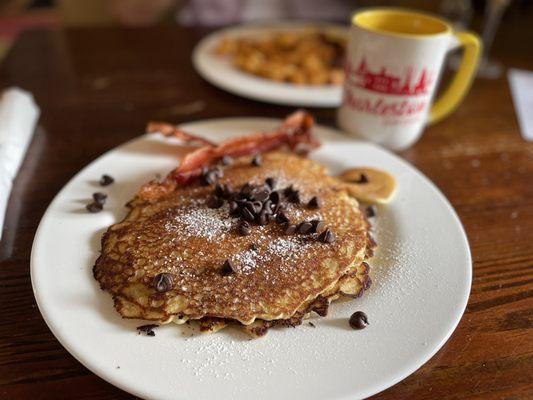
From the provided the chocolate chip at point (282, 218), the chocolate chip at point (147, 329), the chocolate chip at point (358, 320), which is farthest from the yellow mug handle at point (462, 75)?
the chocolate chip at point (147, 329)

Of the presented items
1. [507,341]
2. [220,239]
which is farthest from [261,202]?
[507,341]

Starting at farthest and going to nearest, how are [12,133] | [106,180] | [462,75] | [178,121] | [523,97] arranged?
[523,97] → [178,121] → [462,75] → [12,133] → [106,180]

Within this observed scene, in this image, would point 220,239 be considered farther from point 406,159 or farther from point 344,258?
point 406,159

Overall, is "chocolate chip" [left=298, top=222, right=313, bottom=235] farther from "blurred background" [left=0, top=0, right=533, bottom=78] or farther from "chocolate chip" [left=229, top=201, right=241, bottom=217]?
"blurred background" [left=0, top=0, right=533, bottom=78]

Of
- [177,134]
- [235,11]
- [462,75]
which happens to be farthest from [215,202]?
[235,11]

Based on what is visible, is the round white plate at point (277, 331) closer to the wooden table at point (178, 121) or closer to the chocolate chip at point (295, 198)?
the wooden table at point (178, 121)

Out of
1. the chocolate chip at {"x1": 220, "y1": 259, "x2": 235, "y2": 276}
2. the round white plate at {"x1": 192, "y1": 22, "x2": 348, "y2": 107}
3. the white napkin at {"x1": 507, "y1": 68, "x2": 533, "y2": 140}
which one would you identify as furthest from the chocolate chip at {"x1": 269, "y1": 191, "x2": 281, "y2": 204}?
the white napkin at {"x1": 507, "y1": 68, "x2": 533, "y2": 140}

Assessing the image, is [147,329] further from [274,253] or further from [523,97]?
[523,97]
